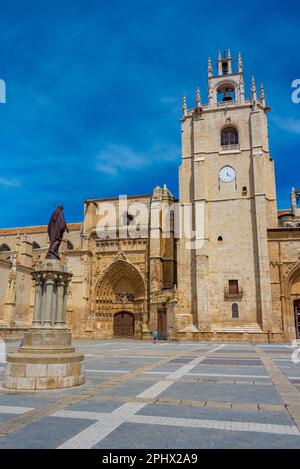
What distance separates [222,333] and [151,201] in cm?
1201

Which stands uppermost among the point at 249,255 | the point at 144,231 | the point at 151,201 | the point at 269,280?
the point at 151,201

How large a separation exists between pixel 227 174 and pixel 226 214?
309 cm

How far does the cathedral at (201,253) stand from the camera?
25.0 meters

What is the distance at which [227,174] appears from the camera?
27609 millimetres

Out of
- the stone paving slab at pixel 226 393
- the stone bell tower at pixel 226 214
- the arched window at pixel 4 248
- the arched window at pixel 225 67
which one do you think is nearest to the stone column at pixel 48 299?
the stone paving slab at pixel 226 393

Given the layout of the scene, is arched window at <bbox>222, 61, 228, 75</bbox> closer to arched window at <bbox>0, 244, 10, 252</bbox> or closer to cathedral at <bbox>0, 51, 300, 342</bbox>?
cathedral at <bbox>0, 51, 300, 342</bbox>

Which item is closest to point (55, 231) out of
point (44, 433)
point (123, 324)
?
point (44, 433)

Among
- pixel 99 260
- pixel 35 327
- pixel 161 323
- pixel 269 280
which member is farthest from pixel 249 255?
pixel 35 327

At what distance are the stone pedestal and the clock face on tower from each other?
68.4 ft

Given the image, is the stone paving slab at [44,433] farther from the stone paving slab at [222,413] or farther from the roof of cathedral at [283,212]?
the roof of cathedral at [283,212]

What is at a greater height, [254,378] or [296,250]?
[296,250]
